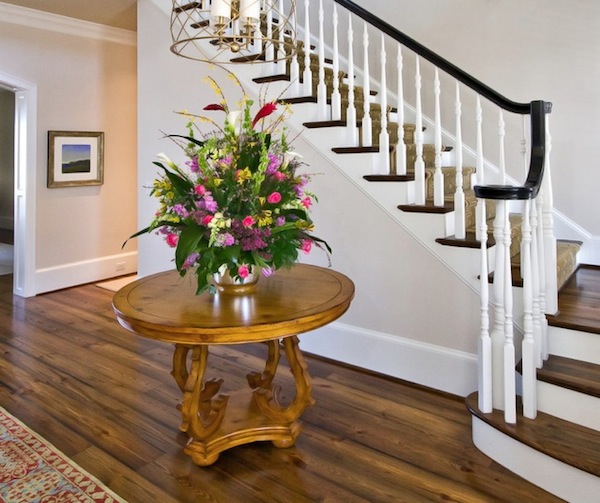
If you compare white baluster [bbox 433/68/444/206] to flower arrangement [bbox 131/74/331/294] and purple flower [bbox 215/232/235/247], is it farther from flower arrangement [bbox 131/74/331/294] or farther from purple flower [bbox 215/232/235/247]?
purple flower [bbox 215/232/235/247]

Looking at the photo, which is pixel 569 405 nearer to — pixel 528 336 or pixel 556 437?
pixel 556 437

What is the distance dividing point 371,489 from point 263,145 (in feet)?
4.76

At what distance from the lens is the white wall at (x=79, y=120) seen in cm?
456

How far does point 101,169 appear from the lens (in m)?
5.24

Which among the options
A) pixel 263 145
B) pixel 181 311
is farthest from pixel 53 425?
pixel 263 145

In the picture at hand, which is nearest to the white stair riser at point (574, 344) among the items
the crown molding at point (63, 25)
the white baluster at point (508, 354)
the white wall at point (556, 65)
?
the white baluster at point (508, 354)

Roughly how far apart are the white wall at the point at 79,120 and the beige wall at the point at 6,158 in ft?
14.8

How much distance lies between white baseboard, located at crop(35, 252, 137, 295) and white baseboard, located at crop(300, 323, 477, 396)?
3038 mm

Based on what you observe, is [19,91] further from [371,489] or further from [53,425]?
[371,489]

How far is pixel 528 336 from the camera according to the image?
206 centimetres

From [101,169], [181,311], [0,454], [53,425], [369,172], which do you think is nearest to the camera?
[181,311]

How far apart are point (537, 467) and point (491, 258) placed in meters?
1.15

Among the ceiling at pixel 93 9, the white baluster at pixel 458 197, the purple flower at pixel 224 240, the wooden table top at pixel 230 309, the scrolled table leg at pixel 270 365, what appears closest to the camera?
the wooden table top at pixel 230 309

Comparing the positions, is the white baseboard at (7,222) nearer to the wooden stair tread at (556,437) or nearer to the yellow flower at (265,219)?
the yellow flower at (265,219)
